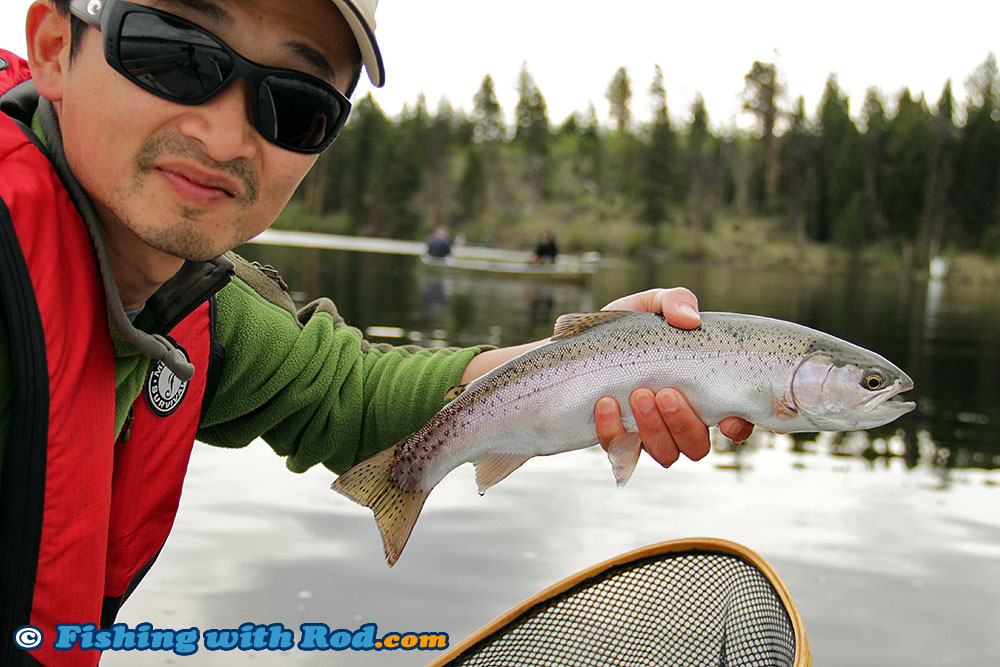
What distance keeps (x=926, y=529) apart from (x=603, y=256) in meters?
63.0

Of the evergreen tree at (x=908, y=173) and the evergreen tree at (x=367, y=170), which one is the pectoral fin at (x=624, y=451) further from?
the evergreen tree at (x=367, y=170)

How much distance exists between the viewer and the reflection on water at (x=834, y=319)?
32.9ft

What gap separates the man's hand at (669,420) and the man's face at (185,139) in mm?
1214

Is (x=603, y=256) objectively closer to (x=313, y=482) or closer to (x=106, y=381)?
(x=313, y=482)

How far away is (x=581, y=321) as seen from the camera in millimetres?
2744

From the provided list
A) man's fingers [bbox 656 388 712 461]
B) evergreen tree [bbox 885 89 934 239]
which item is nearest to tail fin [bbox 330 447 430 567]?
man's fingers [bbox 656 388 712 461]

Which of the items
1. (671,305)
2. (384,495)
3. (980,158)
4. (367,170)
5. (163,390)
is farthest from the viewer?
(367,170)

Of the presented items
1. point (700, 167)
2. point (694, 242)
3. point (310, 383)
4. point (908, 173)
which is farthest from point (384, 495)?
point (700, 167)

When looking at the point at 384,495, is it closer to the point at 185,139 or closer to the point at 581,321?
the point at 581,321

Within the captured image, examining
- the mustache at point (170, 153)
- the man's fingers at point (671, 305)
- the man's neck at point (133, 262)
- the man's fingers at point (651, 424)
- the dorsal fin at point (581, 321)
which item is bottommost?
the man's fingers at point (651, 424)

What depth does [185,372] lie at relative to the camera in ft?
6.79

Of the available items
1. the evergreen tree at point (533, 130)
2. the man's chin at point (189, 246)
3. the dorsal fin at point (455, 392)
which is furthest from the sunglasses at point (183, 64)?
the evergreen tree at point (533, 130)

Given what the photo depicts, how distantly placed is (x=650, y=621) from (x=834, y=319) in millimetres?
21627

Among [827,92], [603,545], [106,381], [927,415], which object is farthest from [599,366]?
[827,92]
